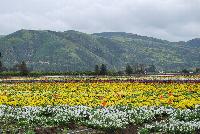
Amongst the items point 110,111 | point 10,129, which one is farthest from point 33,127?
point 110,111

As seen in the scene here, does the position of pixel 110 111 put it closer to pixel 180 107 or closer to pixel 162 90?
pixel 180 107

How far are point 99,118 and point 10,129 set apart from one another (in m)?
4.45

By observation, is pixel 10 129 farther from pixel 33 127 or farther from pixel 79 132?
pixel 79 132

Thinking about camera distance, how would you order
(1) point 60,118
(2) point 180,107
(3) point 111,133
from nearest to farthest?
(3) point 111,133 < (1) point 60,118 < (2) point 180,107

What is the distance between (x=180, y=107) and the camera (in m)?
25.7

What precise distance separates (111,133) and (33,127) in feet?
11.9

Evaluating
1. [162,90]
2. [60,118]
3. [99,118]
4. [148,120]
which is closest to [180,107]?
[148,120]

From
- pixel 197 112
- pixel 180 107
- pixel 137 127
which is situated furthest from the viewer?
pixel 180 107

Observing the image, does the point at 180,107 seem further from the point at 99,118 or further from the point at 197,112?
the point at 99,118

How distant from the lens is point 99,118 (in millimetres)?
21781

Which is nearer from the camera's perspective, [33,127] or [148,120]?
[33,127]

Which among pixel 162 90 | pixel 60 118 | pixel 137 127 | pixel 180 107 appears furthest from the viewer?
pixel 162 90

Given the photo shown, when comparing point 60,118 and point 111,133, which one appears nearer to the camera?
point 111,133

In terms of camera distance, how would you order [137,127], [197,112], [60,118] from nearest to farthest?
[137,127] → [60,118] → [197,112]
